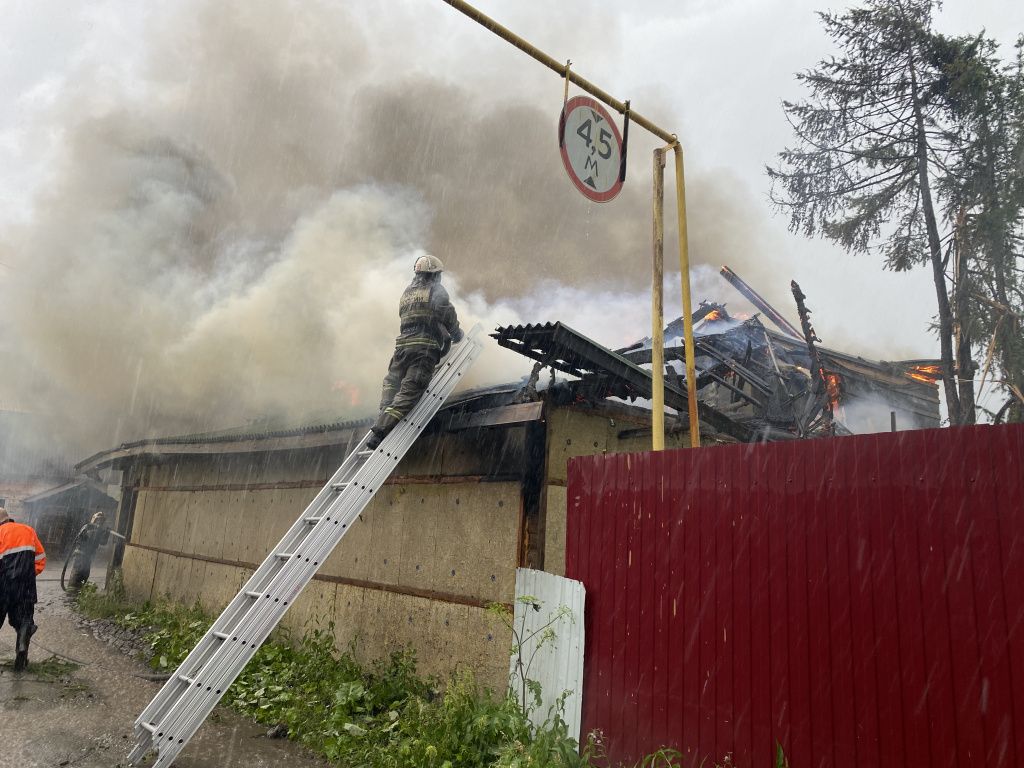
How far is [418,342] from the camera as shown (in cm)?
605

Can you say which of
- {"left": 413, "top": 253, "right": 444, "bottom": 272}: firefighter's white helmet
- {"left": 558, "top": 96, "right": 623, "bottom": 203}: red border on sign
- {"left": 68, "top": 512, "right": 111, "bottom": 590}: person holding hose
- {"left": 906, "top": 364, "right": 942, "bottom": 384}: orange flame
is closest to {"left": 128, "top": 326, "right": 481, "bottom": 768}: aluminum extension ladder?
{"left": 413, "top": 253, "right": 444, "bottom": 272}: firefighter's white helmet

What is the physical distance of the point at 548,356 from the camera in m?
5.73

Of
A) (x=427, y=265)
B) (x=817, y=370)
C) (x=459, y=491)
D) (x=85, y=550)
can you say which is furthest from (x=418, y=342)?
(x=85, y=550)

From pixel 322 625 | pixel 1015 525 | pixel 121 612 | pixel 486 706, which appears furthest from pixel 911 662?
pixel 121 612

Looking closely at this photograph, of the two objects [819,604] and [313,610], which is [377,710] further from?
[819,604]

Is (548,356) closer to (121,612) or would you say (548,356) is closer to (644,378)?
(644,378)

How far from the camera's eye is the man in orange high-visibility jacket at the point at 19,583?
7465 millimetres

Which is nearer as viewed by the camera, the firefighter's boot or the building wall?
the building wall

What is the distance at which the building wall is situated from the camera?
5957mm

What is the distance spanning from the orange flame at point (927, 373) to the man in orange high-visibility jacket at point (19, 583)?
53.4ft

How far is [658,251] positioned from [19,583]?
24.8ft

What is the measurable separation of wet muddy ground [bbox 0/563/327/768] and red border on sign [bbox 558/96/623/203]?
4796 millimetres

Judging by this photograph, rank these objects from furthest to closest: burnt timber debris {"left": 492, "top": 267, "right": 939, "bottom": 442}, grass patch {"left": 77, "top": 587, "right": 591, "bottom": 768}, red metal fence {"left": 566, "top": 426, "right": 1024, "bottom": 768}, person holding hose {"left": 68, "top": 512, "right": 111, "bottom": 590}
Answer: person holding hose {"left": 68, "top": 512, "right": 111, "bottom": 590} → burnt timber debris {"left": 492, "top": 267, "right": 939, "bottom": 442} → grass patch {"left": 77, "top": 587, "right": 591, "bottom": 768} → red metal fence {"left": 566, "top": 426, "right": 1024, "bottom": 768}

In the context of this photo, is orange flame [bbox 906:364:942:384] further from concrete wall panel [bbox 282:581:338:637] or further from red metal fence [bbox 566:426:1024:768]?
red metal fence [bbox 566:426:1024:768]
